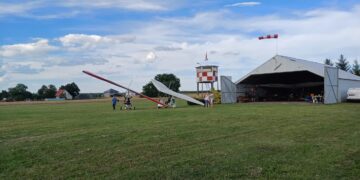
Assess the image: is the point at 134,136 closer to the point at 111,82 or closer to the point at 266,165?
the point at 266,165

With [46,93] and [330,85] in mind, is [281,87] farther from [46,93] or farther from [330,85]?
[46,93]

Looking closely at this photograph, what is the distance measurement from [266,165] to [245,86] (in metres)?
33.4

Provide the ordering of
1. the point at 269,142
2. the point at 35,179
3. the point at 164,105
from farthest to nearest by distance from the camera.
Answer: the point at 164,105
the point at 269,142
the point at 35,179

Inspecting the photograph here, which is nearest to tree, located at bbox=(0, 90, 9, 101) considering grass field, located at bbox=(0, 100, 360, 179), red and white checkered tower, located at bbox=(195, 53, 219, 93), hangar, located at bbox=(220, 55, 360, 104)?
red and white checkered tower, located at bbox=(195, 53, 219, 93)

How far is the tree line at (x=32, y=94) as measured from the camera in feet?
344

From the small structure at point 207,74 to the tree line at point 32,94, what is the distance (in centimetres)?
8006

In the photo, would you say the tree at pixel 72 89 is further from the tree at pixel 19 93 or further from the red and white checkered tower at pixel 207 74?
the red and white checkered tower at pixel 207 74

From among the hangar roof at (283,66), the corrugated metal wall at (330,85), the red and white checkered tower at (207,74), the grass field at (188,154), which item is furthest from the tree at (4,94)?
the grass field at (188,154)

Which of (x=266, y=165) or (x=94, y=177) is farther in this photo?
(x=266, y=165)

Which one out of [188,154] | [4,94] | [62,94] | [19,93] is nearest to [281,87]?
[188,154]

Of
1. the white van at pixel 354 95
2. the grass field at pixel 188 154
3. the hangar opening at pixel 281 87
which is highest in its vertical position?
the hangar opening at pixel 281 87

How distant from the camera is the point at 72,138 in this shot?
9938mm

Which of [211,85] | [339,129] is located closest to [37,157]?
[339,129]

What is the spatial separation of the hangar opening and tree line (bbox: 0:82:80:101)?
8098 centimetres
